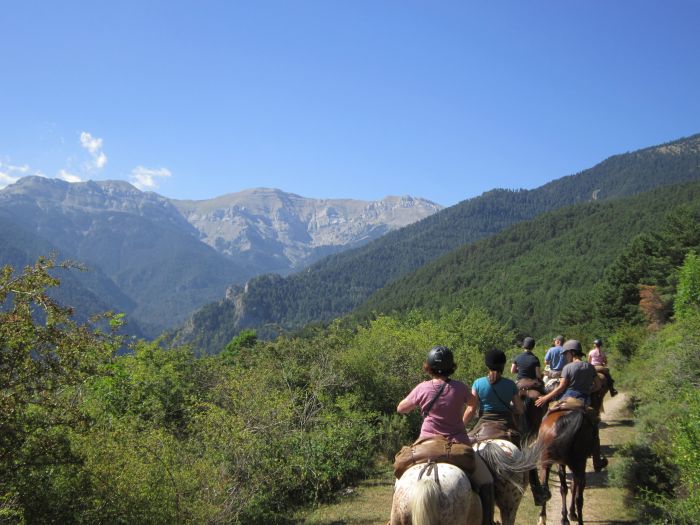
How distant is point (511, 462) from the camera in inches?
247

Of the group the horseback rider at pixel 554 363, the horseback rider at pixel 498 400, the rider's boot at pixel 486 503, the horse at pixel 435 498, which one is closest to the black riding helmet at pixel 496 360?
the horseback rider at pixel 498 400

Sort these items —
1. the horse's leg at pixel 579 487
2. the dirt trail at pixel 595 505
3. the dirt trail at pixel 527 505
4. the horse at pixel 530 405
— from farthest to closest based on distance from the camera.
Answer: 1. the horse at pixel 530 405
2. the dirt trail at pixel 527 505
3. the dirt trail at pixel 595 505
4. the horse's leg at pixel 579 487

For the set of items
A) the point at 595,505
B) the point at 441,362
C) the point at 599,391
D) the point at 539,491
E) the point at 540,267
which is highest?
the point at 540,267

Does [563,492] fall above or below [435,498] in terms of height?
below

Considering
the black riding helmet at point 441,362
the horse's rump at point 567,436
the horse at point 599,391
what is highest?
the black riding helmet at point 441,362

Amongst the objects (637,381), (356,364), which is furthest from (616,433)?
(356,364)

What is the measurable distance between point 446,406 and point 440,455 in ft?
1.75

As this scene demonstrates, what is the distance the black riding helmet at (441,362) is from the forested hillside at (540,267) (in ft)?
219

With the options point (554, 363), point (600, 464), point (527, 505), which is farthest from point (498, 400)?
point (554, 363)

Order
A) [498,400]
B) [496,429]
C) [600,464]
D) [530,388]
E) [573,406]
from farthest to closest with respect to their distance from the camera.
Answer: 1. [600,464]
2. [530,388]
3. [573,406]
4. [498,400]
5. [496,429]

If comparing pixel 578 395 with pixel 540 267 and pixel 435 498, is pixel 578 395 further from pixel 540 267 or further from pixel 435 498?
pixel 540 267

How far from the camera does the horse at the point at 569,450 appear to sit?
759 centimetres

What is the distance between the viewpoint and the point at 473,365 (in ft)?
66.7

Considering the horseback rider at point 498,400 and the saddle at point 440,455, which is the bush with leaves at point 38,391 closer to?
the saddle at point 440,455
